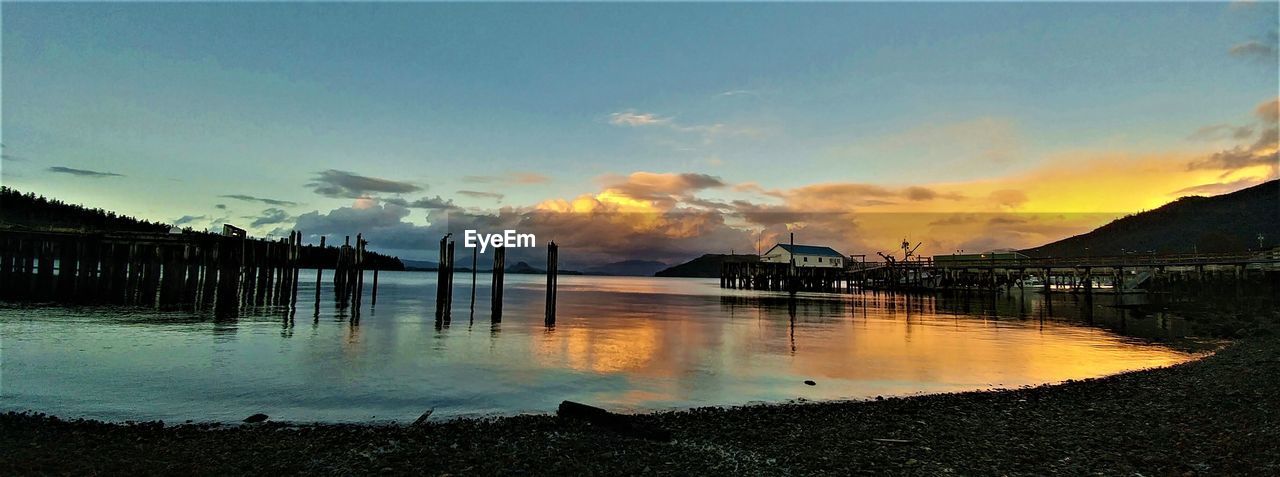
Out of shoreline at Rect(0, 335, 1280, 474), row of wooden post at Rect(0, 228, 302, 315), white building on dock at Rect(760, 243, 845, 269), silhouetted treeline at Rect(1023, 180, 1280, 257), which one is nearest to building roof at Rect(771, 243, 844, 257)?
white building on dock at Rect(760, 243, 845, 269)

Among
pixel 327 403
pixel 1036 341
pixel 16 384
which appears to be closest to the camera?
pixel 327 403

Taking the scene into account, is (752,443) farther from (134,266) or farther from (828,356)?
(134,266)

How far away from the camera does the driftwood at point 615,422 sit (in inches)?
401

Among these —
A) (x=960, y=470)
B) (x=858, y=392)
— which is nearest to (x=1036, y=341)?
(x=858, y=392)

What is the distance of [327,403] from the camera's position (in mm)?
13781

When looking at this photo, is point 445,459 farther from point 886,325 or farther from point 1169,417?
point 886,325

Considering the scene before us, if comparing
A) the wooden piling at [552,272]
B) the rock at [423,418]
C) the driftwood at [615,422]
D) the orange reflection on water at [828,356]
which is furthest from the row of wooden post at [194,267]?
the driftwood at [615,422]

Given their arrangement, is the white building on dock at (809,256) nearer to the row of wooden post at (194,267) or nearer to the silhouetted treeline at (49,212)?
the row of wooden post at (194,267)

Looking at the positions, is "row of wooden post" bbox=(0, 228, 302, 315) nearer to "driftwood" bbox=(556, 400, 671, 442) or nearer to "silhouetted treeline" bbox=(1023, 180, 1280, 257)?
"driftwood" bbox=(556, 400, 671, 442)

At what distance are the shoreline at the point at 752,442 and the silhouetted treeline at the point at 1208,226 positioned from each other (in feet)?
484

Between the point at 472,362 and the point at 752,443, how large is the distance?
13166 millimetres

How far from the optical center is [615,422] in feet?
34.6

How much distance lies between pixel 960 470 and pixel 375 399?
40.9ft

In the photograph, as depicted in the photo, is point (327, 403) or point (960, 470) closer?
point (960, 470)
